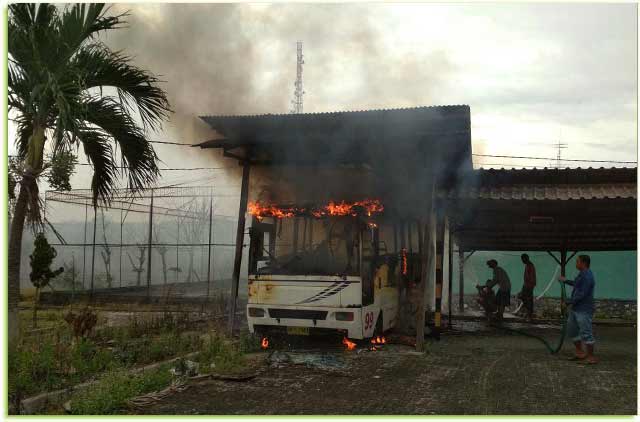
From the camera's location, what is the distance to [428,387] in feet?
22.6

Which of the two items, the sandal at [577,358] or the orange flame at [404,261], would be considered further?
the orange flame at [404,261]

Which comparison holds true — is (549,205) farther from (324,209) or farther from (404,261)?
(324,209)

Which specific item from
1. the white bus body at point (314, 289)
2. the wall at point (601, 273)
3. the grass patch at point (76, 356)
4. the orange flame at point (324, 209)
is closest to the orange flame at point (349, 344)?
the white bus body at point (314, 289)

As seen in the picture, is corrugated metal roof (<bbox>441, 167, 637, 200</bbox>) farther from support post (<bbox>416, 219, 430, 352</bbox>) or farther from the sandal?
the sandal

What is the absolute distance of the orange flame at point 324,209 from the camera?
9.45 meters

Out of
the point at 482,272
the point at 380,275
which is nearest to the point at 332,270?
the point at 380,275

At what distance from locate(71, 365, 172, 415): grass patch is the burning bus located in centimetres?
296

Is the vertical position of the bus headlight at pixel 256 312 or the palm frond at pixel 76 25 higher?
the palm frond at pixel 76 25

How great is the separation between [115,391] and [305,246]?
4366 millimetres

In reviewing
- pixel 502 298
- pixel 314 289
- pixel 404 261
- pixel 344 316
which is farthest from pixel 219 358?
pixel 502 298

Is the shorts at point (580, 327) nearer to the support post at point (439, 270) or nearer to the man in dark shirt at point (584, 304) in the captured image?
the man in dark shirt at point (584, 304)

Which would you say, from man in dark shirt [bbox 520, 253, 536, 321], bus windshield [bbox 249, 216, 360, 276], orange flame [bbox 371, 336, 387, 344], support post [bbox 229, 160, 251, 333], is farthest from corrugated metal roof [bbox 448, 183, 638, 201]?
man in dark shirt [bbox 520, 253, 536, 321]

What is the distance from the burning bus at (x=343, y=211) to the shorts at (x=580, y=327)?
7.74 feet

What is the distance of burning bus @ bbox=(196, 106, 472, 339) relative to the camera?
9.27 meters
